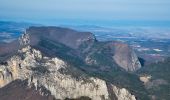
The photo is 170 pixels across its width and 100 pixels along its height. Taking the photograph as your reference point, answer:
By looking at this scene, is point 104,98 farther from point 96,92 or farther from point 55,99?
point 55,99

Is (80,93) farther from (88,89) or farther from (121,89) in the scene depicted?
(121,89)

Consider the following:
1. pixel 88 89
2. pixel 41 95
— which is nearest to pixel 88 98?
pixel 88 89

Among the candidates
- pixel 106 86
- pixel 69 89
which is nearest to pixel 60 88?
pixel 69 89

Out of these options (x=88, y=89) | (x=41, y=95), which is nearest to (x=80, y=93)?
(x=88, y=89)

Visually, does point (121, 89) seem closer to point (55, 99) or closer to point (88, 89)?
point (88, 89)
